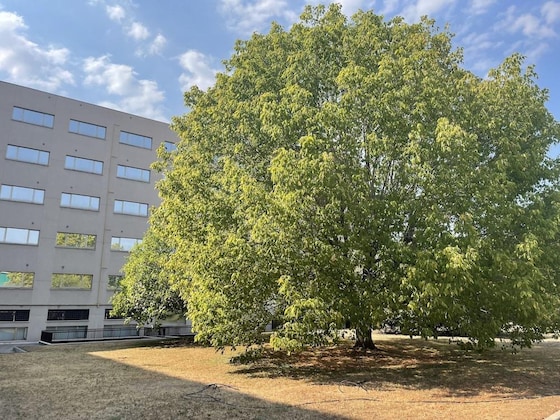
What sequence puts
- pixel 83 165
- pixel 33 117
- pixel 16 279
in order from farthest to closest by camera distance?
pixel 83 165, pixel 33 117, pixel 16 279

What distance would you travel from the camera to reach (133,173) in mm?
37719

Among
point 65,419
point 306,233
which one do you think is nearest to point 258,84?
point 306,233

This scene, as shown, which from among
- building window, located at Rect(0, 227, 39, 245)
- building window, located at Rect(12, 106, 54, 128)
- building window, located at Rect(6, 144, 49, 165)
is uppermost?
building window, located at Rect(12, 106, 54, 128)

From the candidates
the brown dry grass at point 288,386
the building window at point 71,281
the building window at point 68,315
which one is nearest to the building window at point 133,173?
the building window at point 71,281

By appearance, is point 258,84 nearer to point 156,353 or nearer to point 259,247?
point 259,247

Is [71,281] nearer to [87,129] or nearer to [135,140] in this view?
[87,129]

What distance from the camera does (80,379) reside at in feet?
43.1

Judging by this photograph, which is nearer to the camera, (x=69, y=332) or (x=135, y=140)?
(x=69, y=332)

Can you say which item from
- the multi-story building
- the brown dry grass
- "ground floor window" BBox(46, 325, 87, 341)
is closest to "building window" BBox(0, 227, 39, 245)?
the multi-story building

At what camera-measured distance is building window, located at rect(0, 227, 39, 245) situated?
3103 centimetres

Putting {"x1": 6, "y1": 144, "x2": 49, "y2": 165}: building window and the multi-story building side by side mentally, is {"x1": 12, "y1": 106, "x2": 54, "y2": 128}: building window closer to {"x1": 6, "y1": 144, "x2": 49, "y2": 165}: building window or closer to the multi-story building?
the multi-story building

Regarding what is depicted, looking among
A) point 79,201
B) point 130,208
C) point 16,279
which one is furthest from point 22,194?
point 130,208

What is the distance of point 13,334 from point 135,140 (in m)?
18.2

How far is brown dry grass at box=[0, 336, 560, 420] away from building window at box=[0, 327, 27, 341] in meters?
13.4
